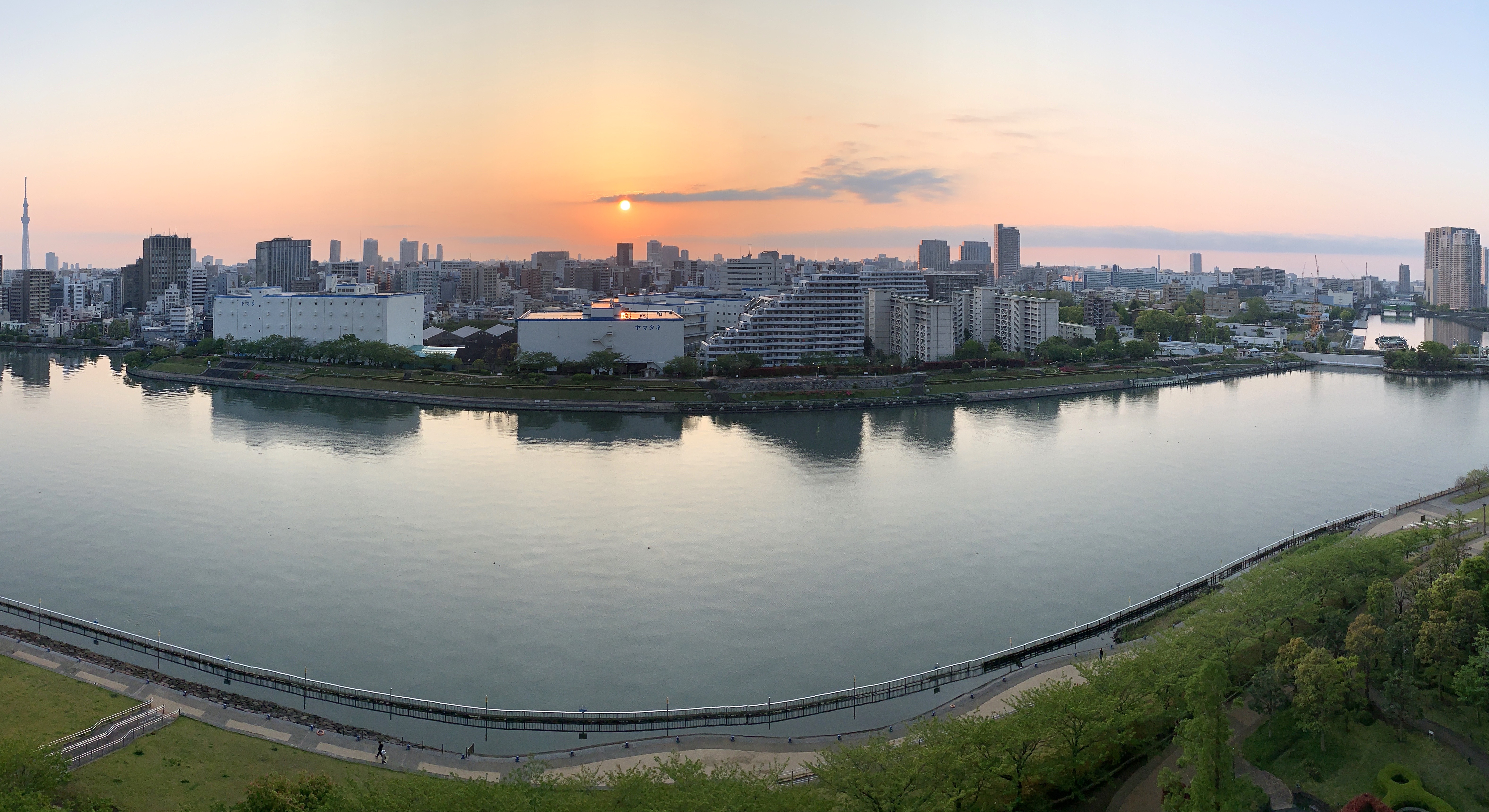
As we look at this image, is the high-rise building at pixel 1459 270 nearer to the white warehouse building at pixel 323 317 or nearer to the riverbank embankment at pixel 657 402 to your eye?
the riverbank embankment at pixel 657 402

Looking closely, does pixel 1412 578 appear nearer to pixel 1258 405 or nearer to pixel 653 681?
pixel 653 681

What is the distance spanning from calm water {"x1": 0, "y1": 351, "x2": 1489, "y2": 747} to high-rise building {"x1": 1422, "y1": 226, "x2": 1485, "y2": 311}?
3994 centimetres

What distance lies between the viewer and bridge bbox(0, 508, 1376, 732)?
510 cm

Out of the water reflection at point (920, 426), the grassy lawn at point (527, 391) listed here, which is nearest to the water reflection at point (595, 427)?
the grassy lawn at point (527, 391)

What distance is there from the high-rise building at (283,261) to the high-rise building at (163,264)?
6774 millimetres

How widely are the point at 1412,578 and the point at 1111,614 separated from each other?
1.77 meters

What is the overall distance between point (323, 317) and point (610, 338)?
780cm

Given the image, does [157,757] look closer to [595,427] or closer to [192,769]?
[192,769]

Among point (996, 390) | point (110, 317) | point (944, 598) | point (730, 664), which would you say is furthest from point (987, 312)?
point (110, 317)

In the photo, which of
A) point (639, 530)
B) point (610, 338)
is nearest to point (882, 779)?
point (639, 530)

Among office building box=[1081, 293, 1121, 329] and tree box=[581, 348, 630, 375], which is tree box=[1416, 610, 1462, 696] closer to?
tree box=[581, 348, 630, 375]

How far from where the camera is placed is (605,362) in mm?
18016

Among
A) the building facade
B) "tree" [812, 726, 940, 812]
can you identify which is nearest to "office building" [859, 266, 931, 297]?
the building facade

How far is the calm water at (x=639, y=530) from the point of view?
19.7 feet
